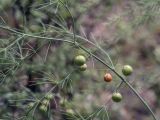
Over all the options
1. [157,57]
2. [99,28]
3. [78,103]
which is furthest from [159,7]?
[99,28]

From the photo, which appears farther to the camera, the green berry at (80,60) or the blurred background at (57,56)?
the blurred background at (57,56)

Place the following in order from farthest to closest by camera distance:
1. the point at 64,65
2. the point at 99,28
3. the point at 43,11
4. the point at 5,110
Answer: the point at 99,28
the point at 64,65
the point at 43,11
the point at 5,110

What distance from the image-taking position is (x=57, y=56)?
10.8 feet

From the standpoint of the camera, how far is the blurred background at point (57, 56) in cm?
233

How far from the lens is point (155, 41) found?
5.44 m

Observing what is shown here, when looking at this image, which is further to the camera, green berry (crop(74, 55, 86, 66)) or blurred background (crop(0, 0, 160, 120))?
blurred background (crop(0, 0, 160, 120))

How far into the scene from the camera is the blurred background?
2328 mm

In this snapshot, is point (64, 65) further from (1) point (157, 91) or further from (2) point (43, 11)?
(1) point (157, 91)

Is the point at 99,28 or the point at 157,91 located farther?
the point at 99,28

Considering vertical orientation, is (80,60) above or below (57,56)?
above

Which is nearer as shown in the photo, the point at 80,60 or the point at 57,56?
the point at 80,60

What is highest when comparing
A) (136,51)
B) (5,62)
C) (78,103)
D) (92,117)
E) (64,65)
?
(5,62)

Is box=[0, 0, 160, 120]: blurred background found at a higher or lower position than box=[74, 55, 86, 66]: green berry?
lower

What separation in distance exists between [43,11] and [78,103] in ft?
2.18
